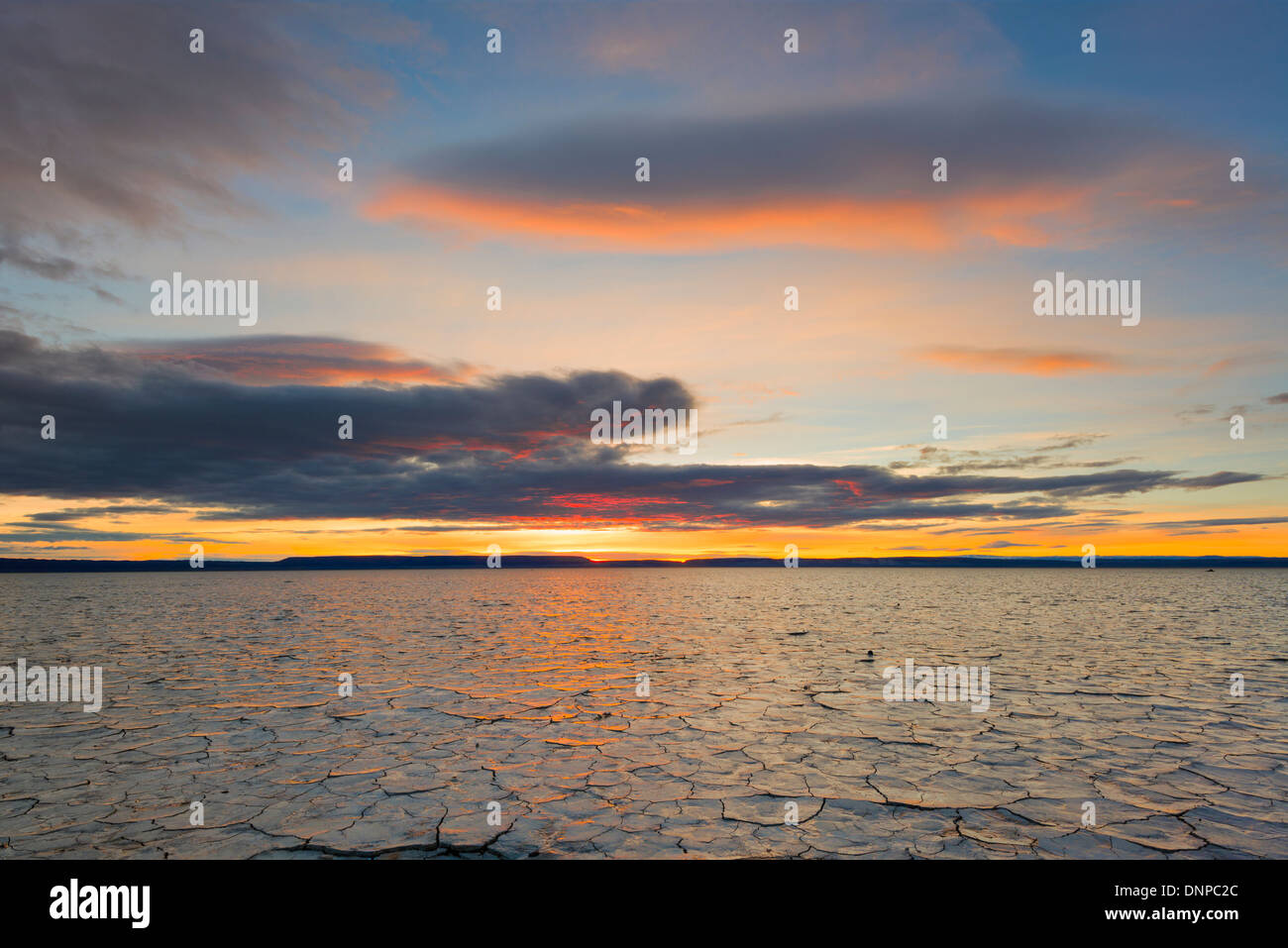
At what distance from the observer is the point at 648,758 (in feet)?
19.5

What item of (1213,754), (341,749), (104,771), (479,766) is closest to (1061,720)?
(1213,754)

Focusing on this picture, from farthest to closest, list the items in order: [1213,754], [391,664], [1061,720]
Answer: [391,664]
[1061,720]
[1213,754]

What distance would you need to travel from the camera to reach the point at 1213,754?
19.7 feet

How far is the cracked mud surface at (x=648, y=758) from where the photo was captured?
13.9ft

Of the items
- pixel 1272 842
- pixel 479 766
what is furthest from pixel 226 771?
pixel 1272 842

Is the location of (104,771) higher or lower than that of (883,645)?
higher

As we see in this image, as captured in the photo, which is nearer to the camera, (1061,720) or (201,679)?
(1061,720)

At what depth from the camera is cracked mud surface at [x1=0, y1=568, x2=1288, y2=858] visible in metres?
4.23

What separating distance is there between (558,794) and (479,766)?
1.07 m

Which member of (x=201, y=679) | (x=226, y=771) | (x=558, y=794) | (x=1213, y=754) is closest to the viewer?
(x=558, y=794)
